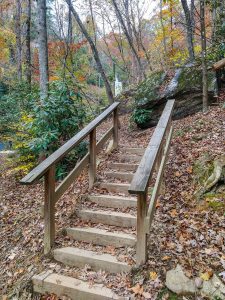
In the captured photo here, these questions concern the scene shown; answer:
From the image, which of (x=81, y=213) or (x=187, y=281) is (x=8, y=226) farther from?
(x=187, y=281)

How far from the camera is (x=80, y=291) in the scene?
2.95m

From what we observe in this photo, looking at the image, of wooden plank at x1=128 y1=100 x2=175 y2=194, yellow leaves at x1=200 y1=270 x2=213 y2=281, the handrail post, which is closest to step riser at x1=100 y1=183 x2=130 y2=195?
wooden plank at x1=128 y1=100 x2=175 y2=194

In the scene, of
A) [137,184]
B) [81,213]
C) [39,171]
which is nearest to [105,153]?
[81,213]

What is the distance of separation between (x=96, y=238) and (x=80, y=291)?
29.9 inches

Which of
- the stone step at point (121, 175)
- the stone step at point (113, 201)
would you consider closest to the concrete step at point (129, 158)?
the stone step at point (121, 175)

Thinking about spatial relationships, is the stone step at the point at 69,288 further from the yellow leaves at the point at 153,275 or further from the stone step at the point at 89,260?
the yellow leaves at the point at 153,275

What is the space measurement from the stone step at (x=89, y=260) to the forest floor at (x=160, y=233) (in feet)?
0.26

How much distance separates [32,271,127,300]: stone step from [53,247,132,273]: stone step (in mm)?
211

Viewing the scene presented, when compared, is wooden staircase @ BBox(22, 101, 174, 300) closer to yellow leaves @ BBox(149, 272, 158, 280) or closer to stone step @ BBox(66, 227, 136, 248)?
stone step @ BBox(66, 227, 136, 248)

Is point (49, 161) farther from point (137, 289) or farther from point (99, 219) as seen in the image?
point (137, 289)

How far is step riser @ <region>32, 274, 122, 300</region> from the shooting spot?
2879mm

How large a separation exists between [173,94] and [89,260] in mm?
5834

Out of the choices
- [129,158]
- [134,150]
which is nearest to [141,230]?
[129,158]

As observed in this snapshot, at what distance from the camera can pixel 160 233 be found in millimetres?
3441
